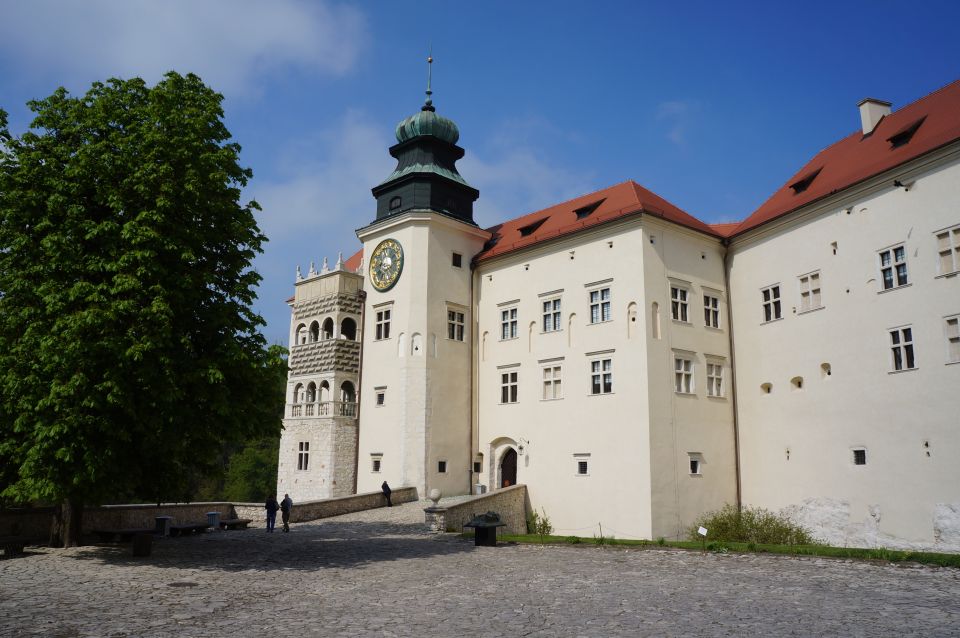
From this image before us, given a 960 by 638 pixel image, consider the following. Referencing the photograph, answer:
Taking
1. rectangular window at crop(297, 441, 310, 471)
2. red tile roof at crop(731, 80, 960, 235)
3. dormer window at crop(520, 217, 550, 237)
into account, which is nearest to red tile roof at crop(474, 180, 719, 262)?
dormer window at crop(520, 217, 550, 237)

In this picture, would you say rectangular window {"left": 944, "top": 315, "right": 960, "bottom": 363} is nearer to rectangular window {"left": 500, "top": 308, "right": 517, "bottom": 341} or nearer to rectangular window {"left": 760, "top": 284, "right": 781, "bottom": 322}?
rectangular window {"left": 760, "top": 284, "right": 781, "bottom": 322}

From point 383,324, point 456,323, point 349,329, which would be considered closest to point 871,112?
point 456,323

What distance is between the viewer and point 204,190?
1560cm

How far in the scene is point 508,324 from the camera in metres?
29.9

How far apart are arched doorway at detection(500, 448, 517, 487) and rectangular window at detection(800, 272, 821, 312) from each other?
40.2 ft

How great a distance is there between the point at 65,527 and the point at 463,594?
10734 millimetres

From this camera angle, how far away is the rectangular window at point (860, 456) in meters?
21.4

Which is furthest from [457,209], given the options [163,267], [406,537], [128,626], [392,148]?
[128,626]

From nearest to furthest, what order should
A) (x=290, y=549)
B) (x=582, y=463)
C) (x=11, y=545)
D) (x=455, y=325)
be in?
(x=11, y=545) < (x=290, y=549) < (x=582, y=463) < (x=455, y=325)

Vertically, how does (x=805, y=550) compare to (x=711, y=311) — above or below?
below

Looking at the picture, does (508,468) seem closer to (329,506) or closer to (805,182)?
(329,506)

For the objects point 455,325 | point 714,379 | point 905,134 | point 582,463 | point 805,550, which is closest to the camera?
point 805,550

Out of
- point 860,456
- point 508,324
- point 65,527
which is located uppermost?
point 508,324

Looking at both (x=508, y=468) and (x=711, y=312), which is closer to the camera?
(x=711, y=312)
